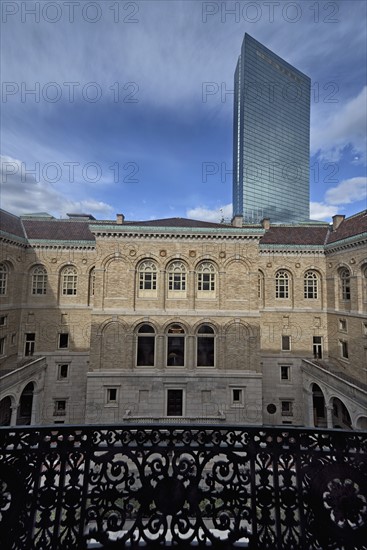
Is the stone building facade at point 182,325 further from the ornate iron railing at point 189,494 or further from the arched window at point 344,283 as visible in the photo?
the ornate iron railing at point 189,494

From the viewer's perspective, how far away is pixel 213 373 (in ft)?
61.4

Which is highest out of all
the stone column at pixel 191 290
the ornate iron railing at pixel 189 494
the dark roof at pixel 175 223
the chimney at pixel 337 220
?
the chimney at pixel 337 220

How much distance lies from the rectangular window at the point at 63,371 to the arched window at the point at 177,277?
1158 cm

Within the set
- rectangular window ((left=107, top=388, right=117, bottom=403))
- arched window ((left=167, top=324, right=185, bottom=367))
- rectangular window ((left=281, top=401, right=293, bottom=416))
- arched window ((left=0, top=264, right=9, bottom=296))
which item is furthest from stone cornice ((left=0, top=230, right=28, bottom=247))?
rectangular window ((left=281, top=401, right=293, bottom=416))

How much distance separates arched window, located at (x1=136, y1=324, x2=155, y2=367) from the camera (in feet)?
62.6

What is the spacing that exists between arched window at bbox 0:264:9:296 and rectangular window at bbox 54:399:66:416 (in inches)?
395

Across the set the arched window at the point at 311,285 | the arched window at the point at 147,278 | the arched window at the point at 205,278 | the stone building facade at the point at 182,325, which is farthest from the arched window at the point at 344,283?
the arched window at the point at 147,278

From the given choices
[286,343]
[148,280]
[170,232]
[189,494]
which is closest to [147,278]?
[148,280]

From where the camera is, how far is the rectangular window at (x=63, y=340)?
885 inches

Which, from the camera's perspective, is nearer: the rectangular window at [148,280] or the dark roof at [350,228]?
the rectangular window at [148,280]

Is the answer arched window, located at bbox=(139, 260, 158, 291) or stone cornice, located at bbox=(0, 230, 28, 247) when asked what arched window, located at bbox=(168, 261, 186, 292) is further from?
stone cornice, located at bbox=(0, 230, 28, 247)

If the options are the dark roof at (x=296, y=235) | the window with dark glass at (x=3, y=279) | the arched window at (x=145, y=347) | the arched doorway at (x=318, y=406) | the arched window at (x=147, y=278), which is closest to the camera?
the arched window at (x=145, y=347)

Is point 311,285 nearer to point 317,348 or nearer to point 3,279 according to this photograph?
point 317,348

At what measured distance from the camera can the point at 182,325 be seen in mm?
19484
